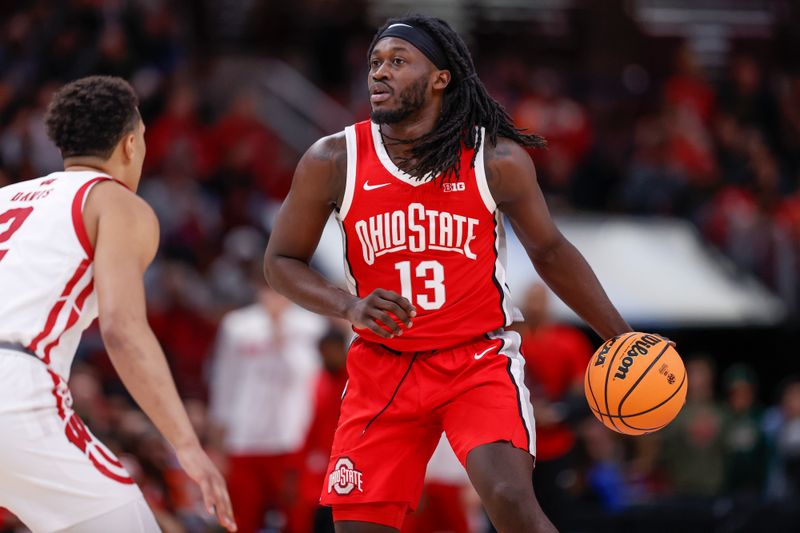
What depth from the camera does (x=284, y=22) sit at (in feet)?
59.1

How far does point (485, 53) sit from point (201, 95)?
4.96m

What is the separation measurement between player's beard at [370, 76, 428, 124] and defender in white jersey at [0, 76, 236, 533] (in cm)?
110

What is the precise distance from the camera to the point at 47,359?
4.41m

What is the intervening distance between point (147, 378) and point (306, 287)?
101 cm

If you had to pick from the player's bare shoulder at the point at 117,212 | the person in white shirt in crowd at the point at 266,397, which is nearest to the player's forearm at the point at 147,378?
the player's bare shoulder at the point at 117,212

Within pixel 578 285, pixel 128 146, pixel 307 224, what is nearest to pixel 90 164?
pixel 128 146

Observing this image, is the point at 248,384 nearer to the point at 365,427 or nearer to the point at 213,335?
the point at 213,335

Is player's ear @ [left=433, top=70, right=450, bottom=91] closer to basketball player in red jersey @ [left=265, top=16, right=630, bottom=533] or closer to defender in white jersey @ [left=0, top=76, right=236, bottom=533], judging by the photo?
basketball player in red jersey @ [left=265, top=16, right=630, bottom=533]

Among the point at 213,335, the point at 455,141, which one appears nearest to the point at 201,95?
the point at 213,335

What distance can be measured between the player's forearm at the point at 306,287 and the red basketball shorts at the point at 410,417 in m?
0.36

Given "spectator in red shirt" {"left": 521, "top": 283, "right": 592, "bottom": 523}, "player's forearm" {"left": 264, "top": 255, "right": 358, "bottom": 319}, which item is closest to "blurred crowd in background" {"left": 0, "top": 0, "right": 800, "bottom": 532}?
"spectator in red shirt" {"left": 521, "top": 283, "right": 592, "bottom": 523}

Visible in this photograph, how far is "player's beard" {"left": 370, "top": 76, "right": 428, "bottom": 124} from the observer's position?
17.0 feet

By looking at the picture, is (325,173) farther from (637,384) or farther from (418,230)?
(637,384)

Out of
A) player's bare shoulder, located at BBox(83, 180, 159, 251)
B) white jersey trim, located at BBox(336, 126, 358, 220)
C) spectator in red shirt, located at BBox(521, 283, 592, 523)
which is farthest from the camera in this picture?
spectator in red shirt, located at BBox(521, 283, 592, 523)
